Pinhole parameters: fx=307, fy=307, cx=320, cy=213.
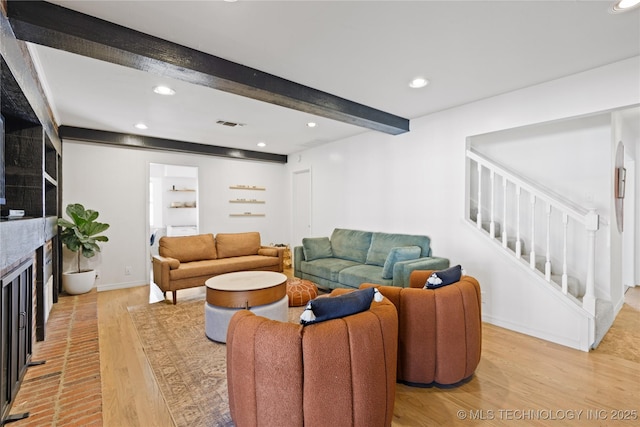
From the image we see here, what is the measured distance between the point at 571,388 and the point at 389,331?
161 cm

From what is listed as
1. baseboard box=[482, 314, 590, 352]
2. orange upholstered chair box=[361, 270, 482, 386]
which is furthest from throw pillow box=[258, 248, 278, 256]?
orange upholstered chair box=[361, 270, 482, 386]

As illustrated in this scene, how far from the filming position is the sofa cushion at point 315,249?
491 cm

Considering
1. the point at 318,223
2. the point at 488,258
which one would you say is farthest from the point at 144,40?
the point at 318,223

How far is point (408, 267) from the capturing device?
336 cm

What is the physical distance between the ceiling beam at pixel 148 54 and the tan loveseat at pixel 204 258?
2631 millimetres

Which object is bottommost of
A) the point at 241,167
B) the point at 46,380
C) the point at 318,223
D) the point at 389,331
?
the point at 46,380

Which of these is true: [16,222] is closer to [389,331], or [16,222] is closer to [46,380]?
[46,380]

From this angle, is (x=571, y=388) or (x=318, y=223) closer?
(x=571, y=388)

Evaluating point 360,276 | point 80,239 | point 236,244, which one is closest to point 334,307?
point 360,276

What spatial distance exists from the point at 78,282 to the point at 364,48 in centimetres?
486

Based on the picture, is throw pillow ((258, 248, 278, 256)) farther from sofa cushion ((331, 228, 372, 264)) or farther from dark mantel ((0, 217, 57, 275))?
dark mantel ((0, 217, 57, 275))

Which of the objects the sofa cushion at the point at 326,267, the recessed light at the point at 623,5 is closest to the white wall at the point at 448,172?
the sofa cushion at the point at 326,267

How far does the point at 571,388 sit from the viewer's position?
7.02 ft

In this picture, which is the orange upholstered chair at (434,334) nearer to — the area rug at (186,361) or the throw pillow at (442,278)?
the throw pillow at (442,278)
